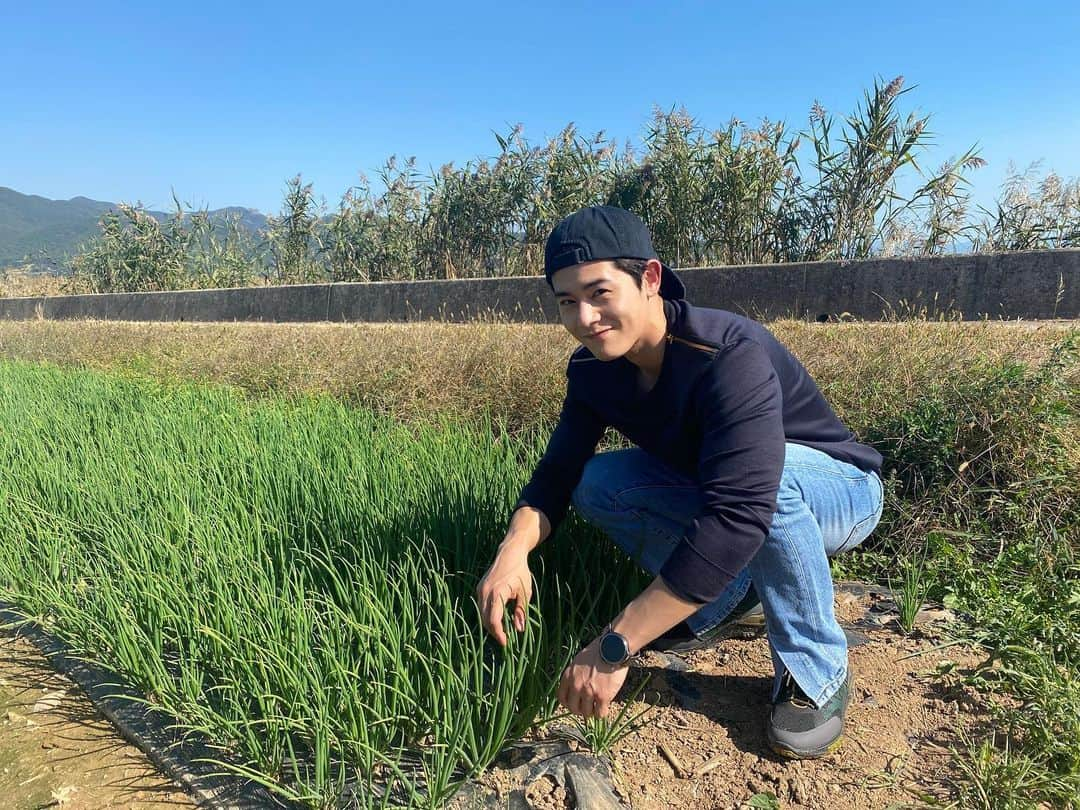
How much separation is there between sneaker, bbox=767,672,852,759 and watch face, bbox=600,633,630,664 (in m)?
0.42

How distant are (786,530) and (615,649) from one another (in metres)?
0.44

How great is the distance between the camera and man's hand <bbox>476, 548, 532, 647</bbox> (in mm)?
1382

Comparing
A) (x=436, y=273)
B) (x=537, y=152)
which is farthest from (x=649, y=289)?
(x=436, y=273)

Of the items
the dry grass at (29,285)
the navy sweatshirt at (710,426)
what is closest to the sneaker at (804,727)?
the navy sweatshirt at (710,426)

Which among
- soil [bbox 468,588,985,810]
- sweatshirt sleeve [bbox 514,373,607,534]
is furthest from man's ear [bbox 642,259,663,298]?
soil [bbox 468,588,985,810]

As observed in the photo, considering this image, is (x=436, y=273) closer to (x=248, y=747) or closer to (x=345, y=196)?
(x=345, y=196)

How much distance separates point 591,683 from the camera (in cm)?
124

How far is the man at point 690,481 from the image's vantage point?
1.24m

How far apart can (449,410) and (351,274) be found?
6873 mm

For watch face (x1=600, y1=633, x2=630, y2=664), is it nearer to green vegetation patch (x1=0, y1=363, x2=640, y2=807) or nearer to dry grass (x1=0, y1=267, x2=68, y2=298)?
green vegetation patch (x1=0, y1=363, x2=640, y2=807)

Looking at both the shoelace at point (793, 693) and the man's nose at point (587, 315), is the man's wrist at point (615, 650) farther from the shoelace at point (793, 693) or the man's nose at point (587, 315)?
the man's nose at point (587, 315)

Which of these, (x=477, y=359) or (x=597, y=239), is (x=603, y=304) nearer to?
(x=597, y=239)

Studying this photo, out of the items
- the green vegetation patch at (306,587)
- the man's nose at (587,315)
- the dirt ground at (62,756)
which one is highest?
the man's nose at (587,315)

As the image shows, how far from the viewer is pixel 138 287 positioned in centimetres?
1184
